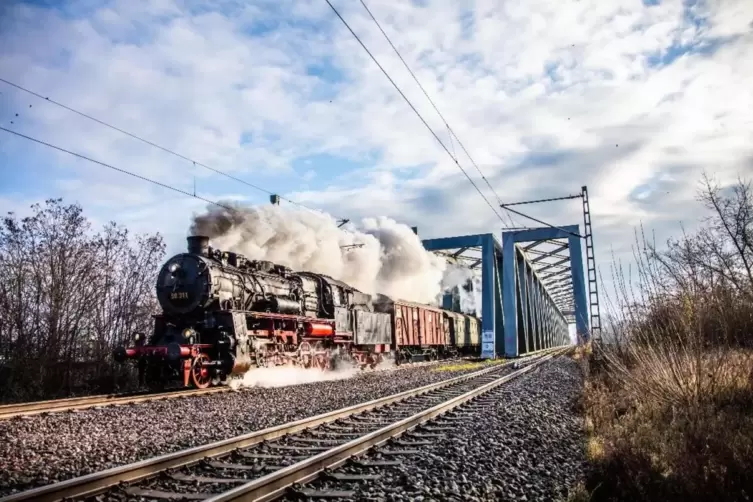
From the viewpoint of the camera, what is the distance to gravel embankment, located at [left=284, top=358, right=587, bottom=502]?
17.9 ft

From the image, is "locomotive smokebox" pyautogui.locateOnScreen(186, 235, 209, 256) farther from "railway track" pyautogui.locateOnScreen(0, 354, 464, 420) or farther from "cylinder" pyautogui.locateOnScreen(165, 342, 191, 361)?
"railway track" pyautogui.locateOnScreen(0, 354, 464, 420)

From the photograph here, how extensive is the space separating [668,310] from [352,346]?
1467 centimetres

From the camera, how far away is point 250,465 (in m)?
6.54

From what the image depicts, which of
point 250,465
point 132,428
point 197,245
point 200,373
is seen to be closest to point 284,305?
point 197,245

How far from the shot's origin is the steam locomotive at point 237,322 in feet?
48.4

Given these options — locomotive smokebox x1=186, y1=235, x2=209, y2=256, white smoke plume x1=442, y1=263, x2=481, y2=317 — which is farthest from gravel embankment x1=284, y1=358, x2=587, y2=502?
white smoke plume x1=442, y1=263, x2=481, y2=317

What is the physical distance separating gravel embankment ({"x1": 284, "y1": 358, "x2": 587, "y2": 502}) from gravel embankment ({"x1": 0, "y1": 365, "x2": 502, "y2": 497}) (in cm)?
278

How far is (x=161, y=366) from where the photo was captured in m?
14.6

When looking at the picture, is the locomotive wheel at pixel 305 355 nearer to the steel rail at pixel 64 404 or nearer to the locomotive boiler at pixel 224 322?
the locomotive boiler at pixel 224 322

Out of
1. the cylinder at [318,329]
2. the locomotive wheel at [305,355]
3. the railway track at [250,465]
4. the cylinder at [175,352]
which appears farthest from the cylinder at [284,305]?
the railway track at [250,465]

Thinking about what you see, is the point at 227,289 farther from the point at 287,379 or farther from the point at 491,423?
the point at 491,423

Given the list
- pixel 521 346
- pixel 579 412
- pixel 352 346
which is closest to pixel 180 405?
pixel 579 412

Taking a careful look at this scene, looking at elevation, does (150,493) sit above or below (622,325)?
below

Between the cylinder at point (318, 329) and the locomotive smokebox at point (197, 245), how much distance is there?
4175 mm
